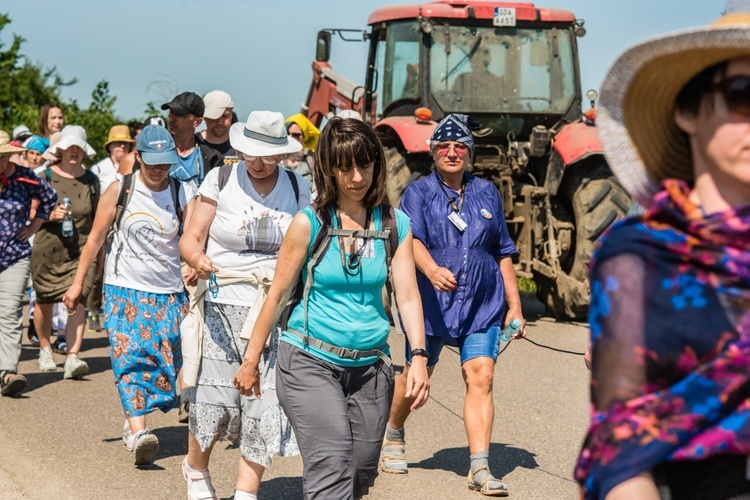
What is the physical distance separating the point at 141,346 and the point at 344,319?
2.75 metres

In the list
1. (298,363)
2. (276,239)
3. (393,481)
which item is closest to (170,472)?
(393,481)

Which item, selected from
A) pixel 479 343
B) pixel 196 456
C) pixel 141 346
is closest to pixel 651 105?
pixel 196 456

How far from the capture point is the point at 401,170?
484 inches

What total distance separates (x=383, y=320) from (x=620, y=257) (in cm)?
267

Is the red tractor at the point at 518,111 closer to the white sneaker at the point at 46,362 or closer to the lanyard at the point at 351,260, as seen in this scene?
the white sneaker at the point at 46,362

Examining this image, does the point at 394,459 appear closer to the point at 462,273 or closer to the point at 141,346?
the point at 462,273

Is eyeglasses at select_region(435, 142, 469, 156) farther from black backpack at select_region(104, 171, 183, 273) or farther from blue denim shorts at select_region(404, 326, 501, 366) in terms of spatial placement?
black backpack at select_region(104, 171, 183, 273)

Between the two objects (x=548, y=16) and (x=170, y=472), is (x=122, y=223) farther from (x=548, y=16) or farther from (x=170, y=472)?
(x=548, y=16)

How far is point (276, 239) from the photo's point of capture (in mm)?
6090

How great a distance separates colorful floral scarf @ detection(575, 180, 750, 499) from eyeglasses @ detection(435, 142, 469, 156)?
453cm

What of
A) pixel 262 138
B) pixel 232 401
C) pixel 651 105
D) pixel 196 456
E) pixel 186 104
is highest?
pixel 651 105

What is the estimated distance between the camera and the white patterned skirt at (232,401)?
583 cm

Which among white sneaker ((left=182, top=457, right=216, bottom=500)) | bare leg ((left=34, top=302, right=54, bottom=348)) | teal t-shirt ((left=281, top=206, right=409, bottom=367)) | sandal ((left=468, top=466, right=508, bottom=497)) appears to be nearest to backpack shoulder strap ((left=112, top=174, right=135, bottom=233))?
white sneaker ((left=182, top=457, right=216, bottom=500))

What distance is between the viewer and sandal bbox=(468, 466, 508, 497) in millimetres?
6438
